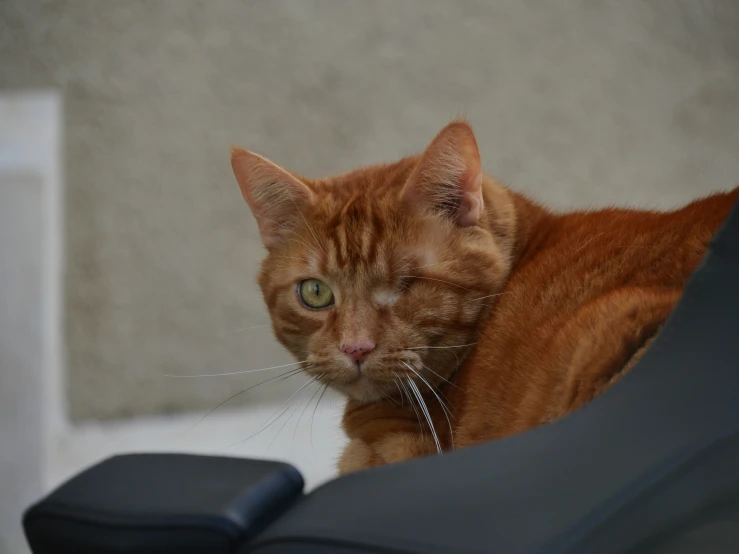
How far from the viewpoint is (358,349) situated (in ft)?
3.49

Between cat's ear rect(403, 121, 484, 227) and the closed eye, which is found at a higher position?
cat's ear rect(403, 121, 484, 227)

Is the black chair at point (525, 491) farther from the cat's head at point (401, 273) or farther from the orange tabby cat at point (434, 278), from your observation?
the cat's head at point (401, 273)

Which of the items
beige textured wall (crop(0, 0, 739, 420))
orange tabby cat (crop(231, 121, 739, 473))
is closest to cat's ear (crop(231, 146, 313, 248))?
orange tabby cat (crop(231, 121, 739, 473))

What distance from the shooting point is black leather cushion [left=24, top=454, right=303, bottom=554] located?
1.61ft

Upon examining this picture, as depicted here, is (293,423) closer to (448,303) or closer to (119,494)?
(448,303)

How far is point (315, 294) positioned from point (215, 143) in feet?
4.33

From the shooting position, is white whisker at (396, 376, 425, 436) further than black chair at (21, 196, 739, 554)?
Yes

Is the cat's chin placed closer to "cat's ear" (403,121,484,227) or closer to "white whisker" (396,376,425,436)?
"white whisker" (396,376,425,436)

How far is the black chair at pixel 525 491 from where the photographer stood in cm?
44

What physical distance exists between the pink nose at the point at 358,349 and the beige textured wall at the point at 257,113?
1.38 m

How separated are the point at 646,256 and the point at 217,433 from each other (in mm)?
1750

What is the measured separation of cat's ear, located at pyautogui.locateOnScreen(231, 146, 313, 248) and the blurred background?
101 cm

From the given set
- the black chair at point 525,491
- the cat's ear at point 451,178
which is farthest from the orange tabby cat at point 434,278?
the black chair at point 525,491

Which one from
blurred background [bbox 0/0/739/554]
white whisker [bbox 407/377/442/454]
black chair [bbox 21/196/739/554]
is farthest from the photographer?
blurred background [bbox 0/0/739/554]
